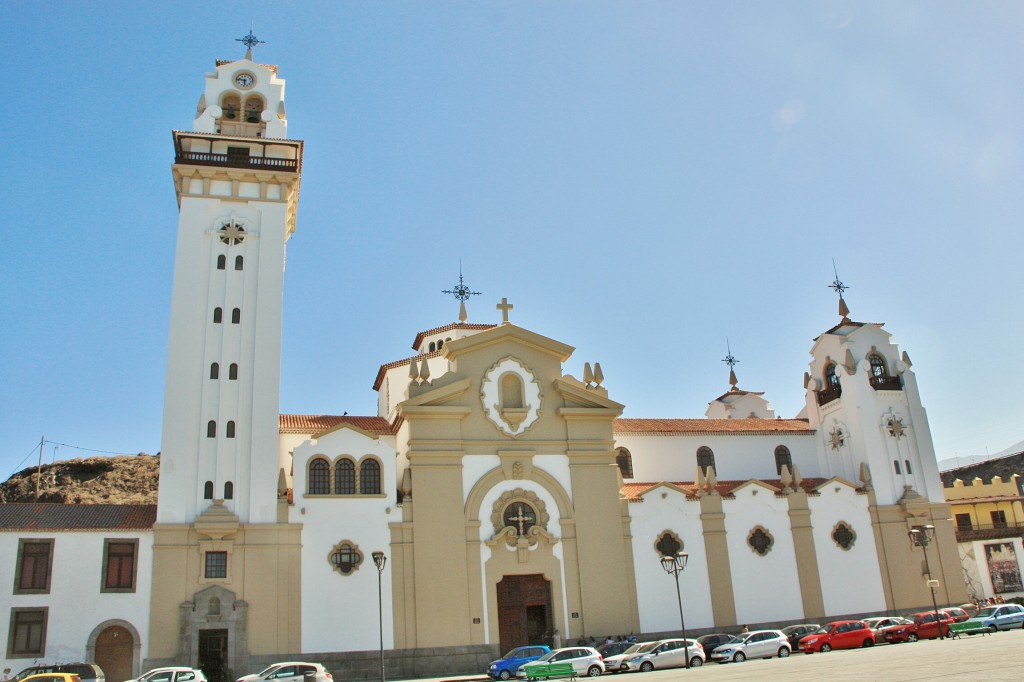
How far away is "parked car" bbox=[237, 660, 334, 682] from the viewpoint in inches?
1069

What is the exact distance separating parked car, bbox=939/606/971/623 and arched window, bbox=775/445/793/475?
1051cm

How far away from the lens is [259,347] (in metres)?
36.4

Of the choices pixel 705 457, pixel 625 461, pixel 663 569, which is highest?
pixel 705 457

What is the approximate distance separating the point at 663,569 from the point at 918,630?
34.8ft

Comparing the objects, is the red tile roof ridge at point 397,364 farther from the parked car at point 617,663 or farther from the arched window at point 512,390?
the parked car at point 617,663

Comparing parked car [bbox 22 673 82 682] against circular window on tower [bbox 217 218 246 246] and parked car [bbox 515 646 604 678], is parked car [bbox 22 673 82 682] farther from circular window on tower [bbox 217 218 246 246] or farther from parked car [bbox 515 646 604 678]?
circular window on tower [bbox 217 218 246 246]

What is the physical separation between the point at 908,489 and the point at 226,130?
38.1 meters

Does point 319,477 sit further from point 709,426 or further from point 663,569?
point 709,426

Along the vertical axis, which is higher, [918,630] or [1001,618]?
[1001,618]

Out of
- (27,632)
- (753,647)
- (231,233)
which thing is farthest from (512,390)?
(27,632)

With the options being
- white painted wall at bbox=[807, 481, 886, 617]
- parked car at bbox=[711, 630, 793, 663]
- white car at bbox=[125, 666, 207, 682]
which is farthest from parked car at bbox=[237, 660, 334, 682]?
white painted wall at bbox=[807, 481, 886, 617]

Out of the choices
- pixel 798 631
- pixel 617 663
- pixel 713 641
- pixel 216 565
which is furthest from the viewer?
pixel 798 631

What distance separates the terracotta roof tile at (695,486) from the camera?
40.6m

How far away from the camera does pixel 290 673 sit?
90.5 feet
